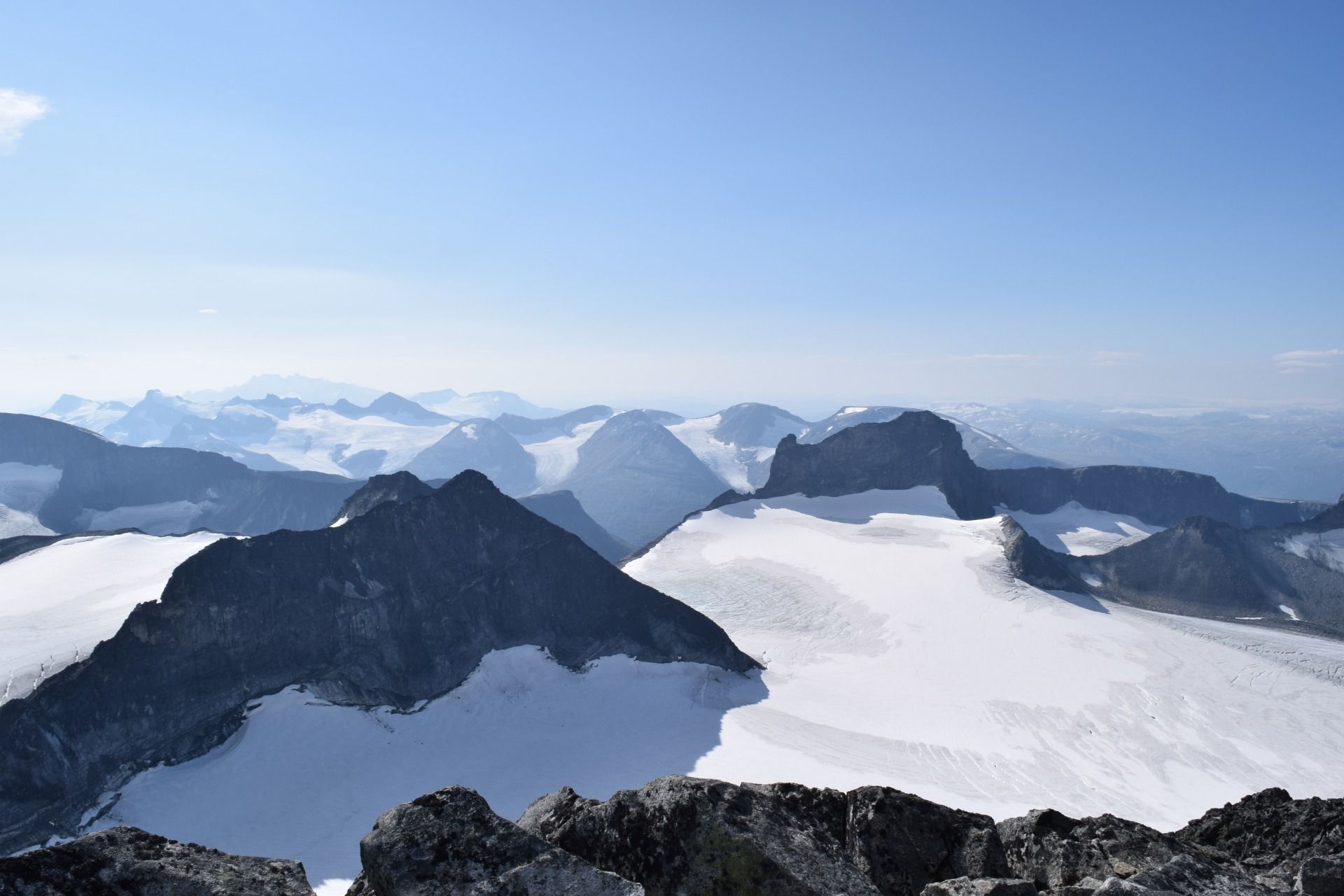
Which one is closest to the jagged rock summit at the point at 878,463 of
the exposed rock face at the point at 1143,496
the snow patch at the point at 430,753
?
the exposed rock face at the point at 1143,496

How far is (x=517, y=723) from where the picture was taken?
2080 inches

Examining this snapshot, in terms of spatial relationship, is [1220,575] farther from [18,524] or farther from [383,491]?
[18,524]

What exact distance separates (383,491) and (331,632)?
24013 millimetres

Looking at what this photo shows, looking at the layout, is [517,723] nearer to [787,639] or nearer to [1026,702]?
[787,639]

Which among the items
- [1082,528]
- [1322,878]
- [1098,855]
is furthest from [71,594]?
[1082,528]

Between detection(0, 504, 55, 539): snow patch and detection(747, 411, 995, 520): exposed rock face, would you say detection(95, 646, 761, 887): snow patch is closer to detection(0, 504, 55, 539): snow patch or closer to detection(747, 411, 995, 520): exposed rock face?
detection(747, 411, 995, 520): exposed rock face

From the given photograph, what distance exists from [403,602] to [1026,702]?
53.9 m

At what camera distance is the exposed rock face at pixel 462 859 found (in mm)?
8523

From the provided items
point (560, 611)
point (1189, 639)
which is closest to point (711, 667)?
point (560, 611)

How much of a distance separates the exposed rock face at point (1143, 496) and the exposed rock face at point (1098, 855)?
171 meters

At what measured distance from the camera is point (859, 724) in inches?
2221

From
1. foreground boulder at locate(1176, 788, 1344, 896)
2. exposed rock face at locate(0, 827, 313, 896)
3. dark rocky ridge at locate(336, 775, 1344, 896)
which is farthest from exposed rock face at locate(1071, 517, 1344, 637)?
exposed rock face at locate(0, 827, 313, 896)

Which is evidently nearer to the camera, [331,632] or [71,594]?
[331,632]

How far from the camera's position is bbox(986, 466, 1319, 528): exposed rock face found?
563ft
